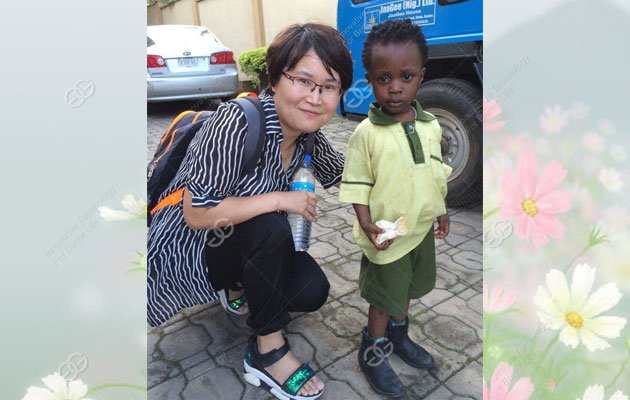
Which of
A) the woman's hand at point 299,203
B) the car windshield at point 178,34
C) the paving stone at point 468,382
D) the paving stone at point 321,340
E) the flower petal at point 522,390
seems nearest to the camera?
the flower petal at point 522,390

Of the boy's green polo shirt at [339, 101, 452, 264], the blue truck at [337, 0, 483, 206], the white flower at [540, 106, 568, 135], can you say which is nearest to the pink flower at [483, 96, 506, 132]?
the white flower at [540, 106, 568, 135]

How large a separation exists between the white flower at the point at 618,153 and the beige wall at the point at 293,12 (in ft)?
23.3

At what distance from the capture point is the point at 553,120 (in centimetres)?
64

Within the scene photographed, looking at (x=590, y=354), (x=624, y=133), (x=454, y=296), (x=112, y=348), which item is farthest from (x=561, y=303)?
(x=454, y=296)

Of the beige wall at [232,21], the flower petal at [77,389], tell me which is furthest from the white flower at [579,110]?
the beige wall at [232,21]

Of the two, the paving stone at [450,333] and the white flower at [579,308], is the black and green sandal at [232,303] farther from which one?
the white flower at [579,308]

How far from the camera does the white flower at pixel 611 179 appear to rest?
24.9 inches

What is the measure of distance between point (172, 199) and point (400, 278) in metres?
0.88

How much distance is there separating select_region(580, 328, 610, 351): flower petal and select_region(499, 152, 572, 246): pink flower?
14 cm

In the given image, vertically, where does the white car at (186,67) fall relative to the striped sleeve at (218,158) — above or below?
above

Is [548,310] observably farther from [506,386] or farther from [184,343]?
[184,343]

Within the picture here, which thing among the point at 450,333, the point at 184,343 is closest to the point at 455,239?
the point at 450,333

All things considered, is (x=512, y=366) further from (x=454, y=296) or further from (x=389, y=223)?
(x=454, y=296)

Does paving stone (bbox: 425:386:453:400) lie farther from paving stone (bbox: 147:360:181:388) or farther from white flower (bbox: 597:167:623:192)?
white flower (bbox: 597:167:623:192)
